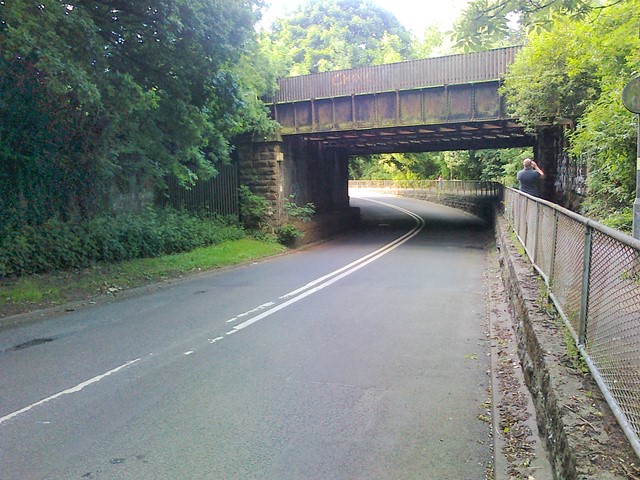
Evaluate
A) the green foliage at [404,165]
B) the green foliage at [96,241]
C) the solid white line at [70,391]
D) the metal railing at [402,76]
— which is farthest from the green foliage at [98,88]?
the green foliage at [404,165]

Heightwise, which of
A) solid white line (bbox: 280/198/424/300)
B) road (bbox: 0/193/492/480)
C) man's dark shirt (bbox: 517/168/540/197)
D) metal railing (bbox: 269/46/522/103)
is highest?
metal railing (bbox: 269/46/522/103)

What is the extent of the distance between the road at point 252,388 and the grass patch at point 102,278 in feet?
2.94

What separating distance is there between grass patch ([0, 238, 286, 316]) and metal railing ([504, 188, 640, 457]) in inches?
340

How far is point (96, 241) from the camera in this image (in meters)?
13.2

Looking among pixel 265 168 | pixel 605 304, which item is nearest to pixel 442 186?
pixel 265 168

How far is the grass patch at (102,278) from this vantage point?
9.89 meters

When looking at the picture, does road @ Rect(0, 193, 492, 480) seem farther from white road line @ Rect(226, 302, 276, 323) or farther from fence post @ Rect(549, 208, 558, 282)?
fence post @ Rect(549, 208, 558, 282)

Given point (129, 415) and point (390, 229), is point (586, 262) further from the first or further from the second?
point (390, 229)

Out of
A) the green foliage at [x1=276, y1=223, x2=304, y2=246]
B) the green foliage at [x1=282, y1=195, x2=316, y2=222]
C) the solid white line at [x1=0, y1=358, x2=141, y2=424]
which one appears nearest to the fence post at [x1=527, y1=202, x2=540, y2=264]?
the solid white line at [x1=0, y1=358, x2=141, y2=424]

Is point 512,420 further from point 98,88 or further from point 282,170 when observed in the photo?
point 282,170

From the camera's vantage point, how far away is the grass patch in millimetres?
9895

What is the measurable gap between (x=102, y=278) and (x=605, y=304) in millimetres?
10842

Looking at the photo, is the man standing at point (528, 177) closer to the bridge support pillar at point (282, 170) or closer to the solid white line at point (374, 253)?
the solid white line at point (374, 253)

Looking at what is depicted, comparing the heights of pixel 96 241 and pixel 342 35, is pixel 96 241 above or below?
below
